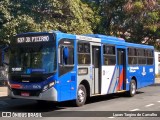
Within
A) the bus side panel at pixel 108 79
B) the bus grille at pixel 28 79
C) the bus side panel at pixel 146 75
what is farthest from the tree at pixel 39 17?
the bus grille at pixel 28 79

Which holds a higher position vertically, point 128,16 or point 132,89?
point 128,16

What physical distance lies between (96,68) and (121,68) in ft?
8.69

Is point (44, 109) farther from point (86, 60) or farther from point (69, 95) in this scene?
point (86, 60)

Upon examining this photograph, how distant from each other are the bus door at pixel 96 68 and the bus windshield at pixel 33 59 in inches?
117

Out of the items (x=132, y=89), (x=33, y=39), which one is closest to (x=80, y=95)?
(x=33, y=39)

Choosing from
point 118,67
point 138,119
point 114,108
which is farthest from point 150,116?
point 118,67

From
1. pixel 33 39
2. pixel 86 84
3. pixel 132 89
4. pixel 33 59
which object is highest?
pixel 33 39

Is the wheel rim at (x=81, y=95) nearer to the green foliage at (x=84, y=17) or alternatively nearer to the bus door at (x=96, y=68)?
the bus door at (x=96, y=68)

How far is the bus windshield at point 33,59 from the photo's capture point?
13328 millimetres

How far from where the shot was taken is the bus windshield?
13328mm

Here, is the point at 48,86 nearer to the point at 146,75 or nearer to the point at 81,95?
the point at 81,95

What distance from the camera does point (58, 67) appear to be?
13.3 metres

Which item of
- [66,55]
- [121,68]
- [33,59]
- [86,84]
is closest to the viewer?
[66,55]

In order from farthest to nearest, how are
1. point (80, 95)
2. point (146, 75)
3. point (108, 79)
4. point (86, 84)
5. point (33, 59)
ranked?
1. point (146, 75)
2. point (108, 79)
3. point (86, 84)
4. point (80, 95)
5. point (33, 59)
